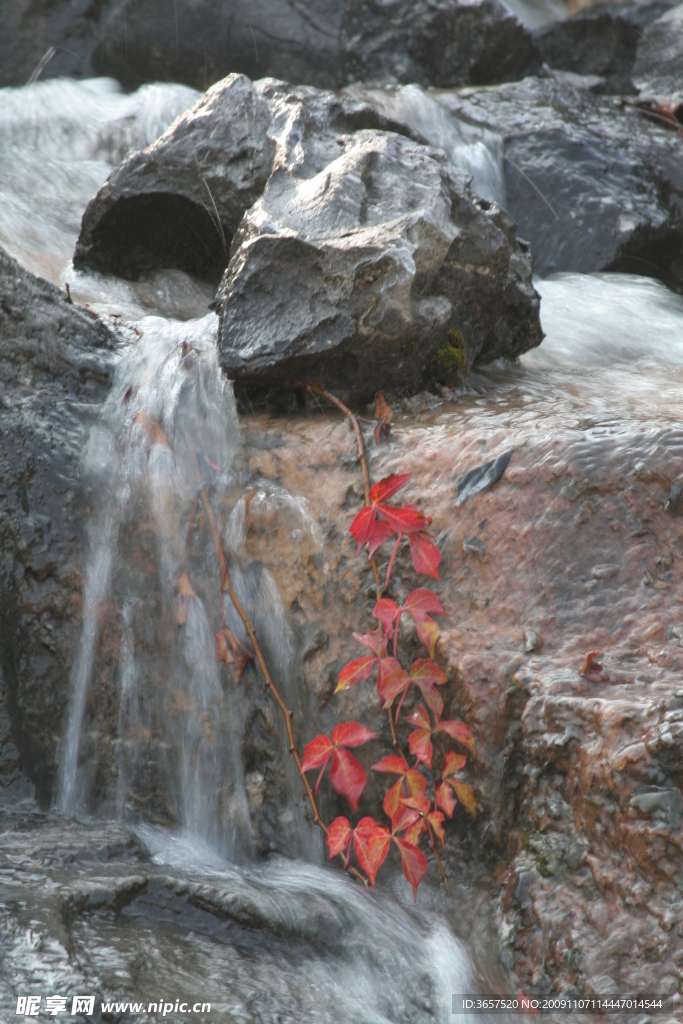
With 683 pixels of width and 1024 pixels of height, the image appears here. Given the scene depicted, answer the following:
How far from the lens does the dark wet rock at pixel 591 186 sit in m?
6.00

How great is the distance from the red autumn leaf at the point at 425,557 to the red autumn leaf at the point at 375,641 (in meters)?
0.22

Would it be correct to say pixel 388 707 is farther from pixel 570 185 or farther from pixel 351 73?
pixel 351 73

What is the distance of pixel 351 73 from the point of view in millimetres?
8234

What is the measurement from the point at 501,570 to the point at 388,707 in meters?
0.49

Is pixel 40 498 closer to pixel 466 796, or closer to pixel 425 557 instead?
pixel 425 557

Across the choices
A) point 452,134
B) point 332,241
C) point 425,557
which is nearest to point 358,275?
point 332,241

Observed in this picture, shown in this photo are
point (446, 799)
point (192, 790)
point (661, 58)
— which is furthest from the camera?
point (661, 58)

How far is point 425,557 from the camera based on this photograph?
7.49 ft

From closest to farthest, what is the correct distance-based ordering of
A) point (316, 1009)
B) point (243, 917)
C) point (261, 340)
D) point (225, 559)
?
point (316, 1009) < point (243, 917) < point (225, 559) < point (261, 340)

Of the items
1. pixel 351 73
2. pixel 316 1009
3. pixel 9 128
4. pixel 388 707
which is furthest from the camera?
pixel 351 73

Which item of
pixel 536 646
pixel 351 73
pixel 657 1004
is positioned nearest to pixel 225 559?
pixel 536 646

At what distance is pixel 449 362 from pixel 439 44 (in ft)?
20.4

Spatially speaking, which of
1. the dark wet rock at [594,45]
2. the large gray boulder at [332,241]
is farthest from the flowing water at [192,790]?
the dark wet rock at [594,45]

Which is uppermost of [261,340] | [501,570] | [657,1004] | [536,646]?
[261,340]
